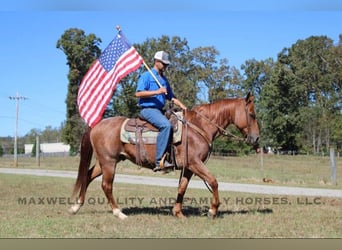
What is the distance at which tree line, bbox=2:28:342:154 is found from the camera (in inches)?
810

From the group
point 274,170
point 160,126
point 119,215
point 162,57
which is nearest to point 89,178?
point 119,215

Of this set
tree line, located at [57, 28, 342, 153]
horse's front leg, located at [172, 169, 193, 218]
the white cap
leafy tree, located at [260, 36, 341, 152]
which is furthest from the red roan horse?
leafy tree, located at [260, 36, 341, 152]

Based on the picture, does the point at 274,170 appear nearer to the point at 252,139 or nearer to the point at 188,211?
the point at 188,211

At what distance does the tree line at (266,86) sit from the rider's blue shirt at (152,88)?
8.76 meters

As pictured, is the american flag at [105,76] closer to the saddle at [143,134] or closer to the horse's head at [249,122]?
the saddle at [143,134]

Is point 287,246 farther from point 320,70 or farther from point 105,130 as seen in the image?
point 320,70

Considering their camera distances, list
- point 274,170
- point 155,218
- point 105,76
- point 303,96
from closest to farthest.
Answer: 1. point 155,218
2. point 105,76
3. point 274,170
4. point 303,96

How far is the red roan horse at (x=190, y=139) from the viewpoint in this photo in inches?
330

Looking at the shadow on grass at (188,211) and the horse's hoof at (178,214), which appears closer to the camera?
the horse's hoof at (178,214)

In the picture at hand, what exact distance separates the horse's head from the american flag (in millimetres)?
2348

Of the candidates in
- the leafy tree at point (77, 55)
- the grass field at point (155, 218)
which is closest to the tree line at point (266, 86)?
the leafy tree at point (77, 55)

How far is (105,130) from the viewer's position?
8.86 m

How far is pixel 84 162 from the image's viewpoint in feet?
30.7

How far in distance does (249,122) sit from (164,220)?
2413 millimetres
